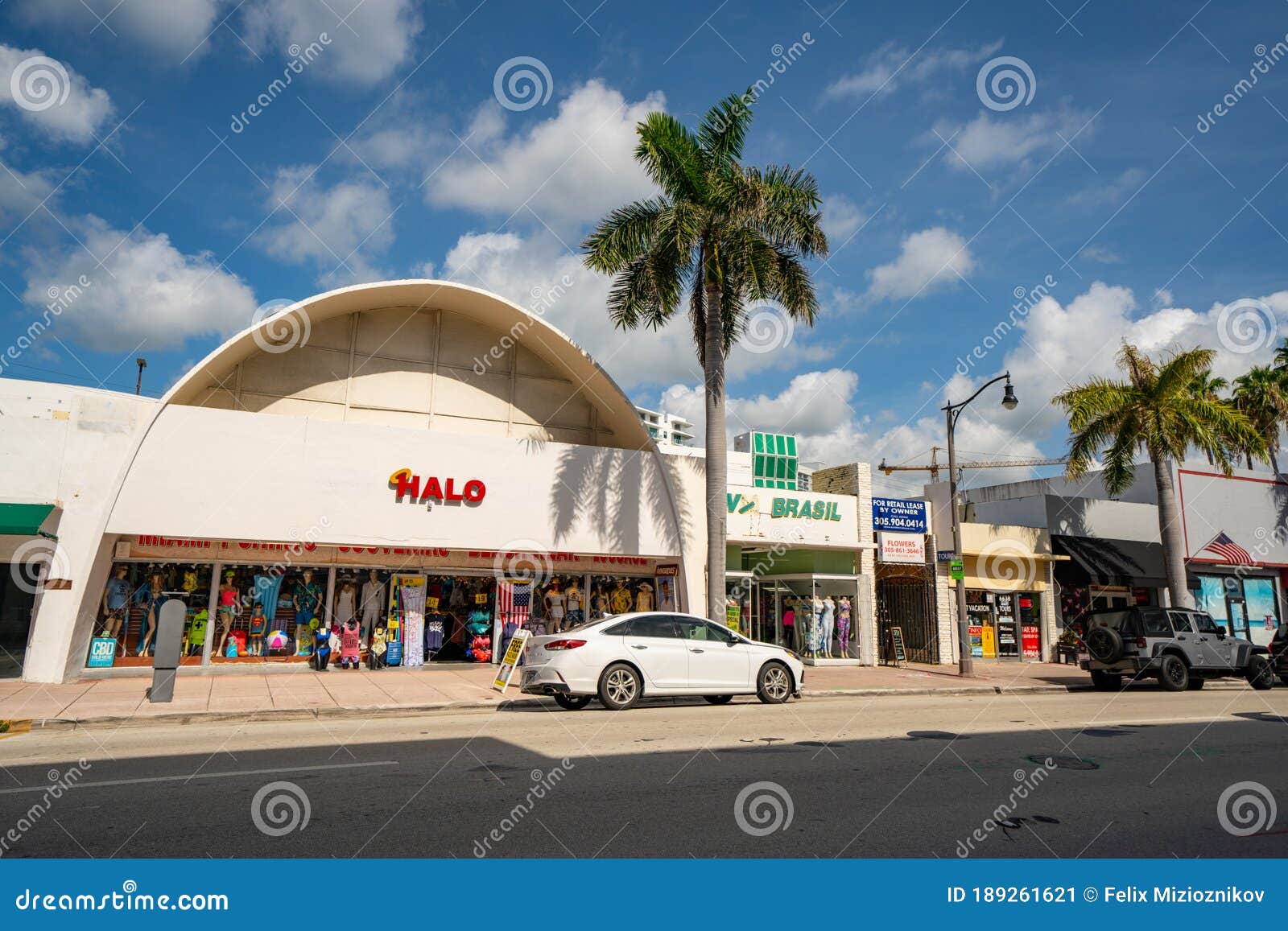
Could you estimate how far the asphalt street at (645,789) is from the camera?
5.57 m

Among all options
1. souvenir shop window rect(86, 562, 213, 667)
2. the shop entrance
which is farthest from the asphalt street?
the shop entrance

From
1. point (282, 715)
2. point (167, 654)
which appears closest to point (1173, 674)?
point (282, 715)

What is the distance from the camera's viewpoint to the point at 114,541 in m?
18.0

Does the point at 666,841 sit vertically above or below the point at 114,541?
below

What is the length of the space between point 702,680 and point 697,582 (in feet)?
29.0

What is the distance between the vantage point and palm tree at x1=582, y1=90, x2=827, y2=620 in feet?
64.8

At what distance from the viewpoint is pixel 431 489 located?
2039 centimetres

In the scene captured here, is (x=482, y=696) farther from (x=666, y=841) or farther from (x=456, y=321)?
(x=456, y=321)

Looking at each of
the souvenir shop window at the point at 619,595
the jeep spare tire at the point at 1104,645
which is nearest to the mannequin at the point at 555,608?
the souvenir shop window at the point at 619,595

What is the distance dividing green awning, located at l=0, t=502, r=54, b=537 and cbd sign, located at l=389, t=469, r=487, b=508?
22.5ft

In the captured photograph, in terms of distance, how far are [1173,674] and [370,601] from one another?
19.2 metres

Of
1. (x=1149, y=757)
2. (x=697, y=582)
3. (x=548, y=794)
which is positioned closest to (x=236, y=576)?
(x=697, y=582)

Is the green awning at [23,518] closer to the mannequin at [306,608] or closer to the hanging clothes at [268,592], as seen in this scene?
the hanging clothes at [268,592]

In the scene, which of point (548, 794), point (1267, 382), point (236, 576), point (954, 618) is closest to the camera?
point (548, 794)
